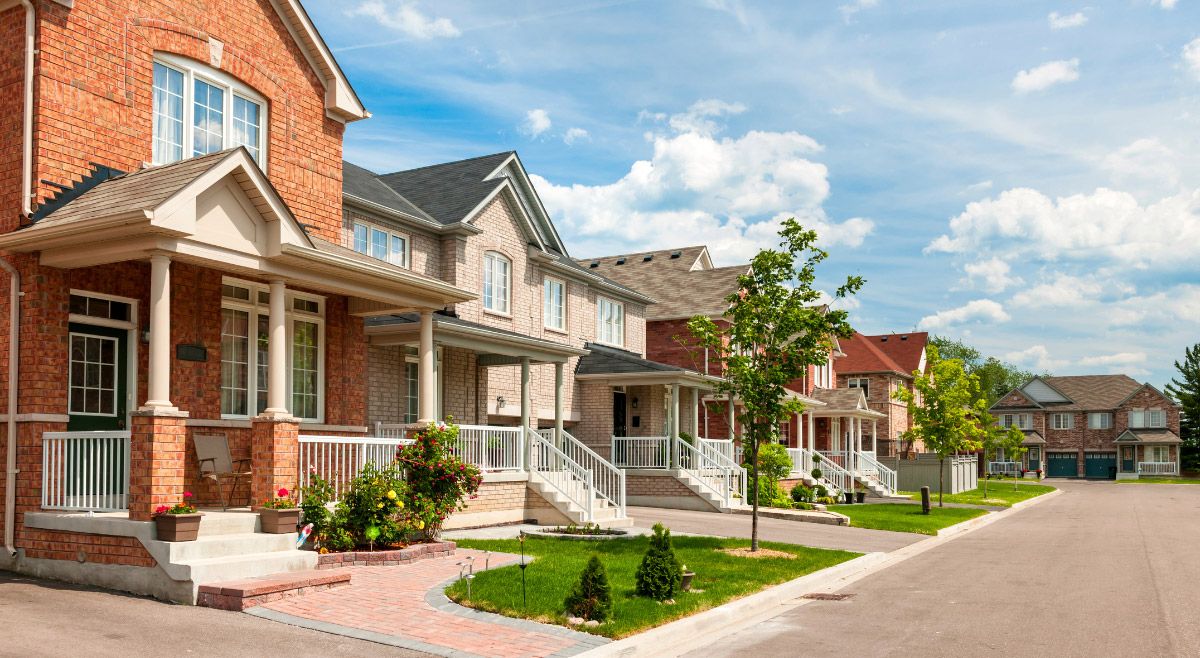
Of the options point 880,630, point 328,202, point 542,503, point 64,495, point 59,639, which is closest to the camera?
point 59,639

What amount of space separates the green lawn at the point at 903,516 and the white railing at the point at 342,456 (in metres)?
13.7

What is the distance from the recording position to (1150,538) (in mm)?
22688

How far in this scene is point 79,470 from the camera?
12.2m

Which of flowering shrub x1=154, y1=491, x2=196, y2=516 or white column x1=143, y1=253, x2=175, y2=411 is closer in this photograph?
flowering shrub x1=154, y1=491, x2=196, y2=516

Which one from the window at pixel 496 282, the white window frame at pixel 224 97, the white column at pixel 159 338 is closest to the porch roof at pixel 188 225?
the white column at pixel 159 338

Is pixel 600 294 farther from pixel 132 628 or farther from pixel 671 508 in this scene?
pixel 132 628

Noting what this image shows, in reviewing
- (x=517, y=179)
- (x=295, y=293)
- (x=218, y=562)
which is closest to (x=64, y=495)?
(x=218, y=562)

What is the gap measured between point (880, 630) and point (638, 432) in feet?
69.6

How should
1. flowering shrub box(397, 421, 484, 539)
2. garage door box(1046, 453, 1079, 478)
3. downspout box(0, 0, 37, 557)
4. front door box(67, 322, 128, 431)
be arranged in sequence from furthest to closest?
1. garage door box(1046, 453, 1079, 478)
2. flowering shrub box(397, 421, 484, 539)
3. front door box(67, 322, 128, 431)
4. downspout box(0, 0, 37, 557)

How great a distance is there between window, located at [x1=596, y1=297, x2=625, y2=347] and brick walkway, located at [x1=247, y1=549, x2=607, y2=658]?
1981 cm

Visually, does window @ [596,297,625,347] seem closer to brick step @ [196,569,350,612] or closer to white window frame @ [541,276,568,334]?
white window frame @ [541,276,568,334]

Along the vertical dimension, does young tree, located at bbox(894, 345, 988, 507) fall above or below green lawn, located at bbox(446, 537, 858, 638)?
above

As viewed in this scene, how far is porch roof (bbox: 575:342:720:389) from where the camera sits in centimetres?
2778

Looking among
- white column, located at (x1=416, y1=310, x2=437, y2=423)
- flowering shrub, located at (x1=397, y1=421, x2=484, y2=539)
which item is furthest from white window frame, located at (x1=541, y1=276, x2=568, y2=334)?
flowering shrub, located at (x1=397, y1=421, x2=484, y2=539)
